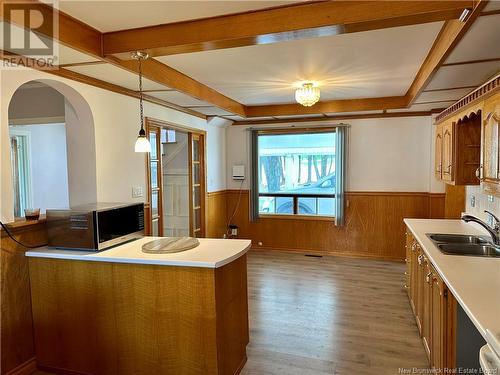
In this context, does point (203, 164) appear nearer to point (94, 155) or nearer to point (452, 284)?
point (94, 155)

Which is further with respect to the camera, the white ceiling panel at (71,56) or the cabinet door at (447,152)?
the cabinet door at (447,152)

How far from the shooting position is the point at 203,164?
5352mm

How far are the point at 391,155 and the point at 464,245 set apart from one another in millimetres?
2911

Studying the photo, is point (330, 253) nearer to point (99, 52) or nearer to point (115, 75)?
point (115, 75)

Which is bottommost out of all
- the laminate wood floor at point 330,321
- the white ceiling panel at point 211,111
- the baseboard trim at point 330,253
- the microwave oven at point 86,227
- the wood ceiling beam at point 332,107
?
the laminate wood floor at point 330,321

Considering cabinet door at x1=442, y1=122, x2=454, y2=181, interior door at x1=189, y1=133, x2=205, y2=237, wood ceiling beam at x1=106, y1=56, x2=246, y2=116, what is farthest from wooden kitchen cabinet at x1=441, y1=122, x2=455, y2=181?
interior door at x1=189, y1=133, x2=205, y2=237

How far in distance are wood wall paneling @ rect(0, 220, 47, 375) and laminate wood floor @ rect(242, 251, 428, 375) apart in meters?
1.71

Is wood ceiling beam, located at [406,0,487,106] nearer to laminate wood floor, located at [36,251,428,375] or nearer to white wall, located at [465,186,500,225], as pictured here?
white wall, located at [465,186,500,225]

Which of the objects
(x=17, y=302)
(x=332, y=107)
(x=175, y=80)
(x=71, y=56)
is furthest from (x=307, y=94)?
(x=17, y=302)

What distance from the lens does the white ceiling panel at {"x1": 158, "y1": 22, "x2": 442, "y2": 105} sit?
252 cm

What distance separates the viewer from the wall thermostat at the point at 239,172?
6107mm

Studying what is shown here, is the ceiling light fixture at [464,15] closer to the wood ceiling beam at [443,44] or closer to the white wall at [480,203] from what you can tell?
the wood ceiling beam at [443,44]

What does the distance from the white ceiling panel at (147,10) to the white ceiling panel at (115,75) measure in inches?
22.0

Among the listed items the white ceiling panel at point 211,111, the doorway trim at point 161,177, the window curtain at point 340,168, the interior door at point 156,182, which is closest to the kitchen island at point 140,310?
the doorway trim at point 161,177
